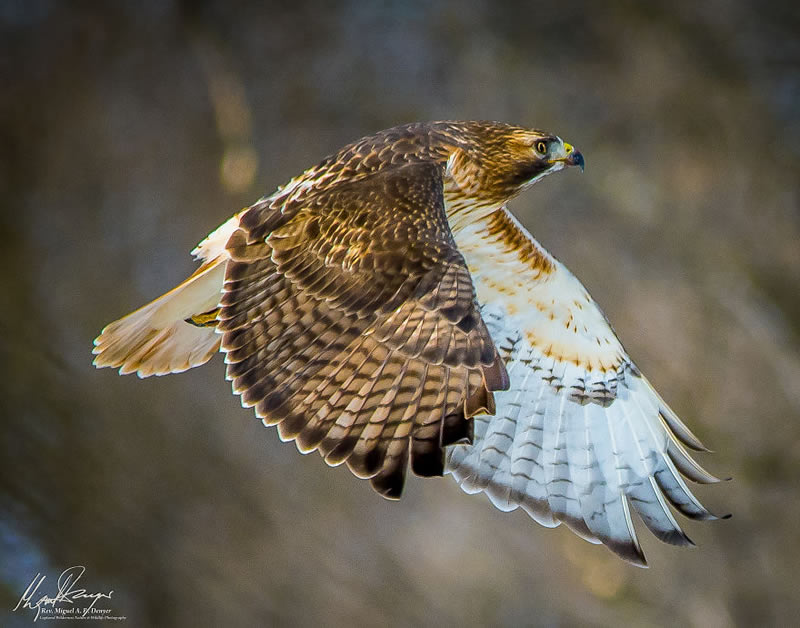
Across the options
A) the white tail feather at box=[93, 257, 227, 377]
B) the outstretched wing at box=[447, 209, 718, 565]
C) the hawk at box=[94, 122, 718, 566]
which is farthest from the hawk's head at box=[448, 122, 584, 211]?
the white tail feather at box=[93, 257, 227, 377]

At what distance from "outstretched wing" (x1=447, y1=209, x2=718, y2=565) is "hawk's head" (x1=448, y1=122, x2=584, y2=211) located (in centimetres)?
11

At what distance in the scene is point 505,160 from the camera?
3010 millimetres

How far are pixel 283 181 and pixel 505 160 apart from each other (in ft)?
8.43

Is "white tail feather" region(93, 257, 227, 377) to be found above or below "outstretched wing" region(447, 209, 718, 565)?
above

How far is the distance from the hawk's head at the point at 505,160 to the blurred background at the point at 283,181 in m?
2.36

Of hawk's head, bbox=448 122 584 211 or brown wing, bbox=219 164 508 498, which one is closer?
brown wing, bbox=219 164 508 498

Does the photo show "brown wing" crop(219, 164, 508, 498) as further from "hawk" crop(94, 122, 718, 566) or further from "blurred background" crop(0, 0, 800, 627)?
"blurred background" crop(0, 0, 800, 627)

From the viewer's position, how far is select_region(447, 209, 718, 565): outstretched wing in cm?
312

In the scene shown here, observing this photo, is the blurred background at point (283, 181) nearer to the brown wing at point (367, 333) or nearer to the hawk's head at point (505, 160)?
the hawk's head at point (505, 160)

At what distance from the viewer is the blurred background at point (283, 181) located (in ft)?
17.6

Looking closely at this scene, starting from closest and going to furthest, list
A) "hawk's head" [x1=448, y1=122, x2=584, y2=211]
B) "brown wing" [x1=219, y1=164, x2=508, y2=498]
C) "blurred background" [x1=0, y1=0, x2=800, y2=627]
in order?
"brown wing" [x1=219, y1=164, x2=508, y2=498]
"hawk's head" [x1=448, y1=122, x2=584, y2=211]
"blurred background" [x1=0, y1=0, x2=800, y2=627]

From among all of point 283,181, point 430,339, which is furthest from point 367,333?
point 283,181

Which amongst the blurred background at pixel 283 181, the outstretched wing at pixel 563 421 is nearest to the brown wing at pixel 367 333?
the outstretched wing at pixel 563 421

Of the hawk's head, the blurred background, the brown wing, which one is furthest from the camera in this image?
the blurred background
